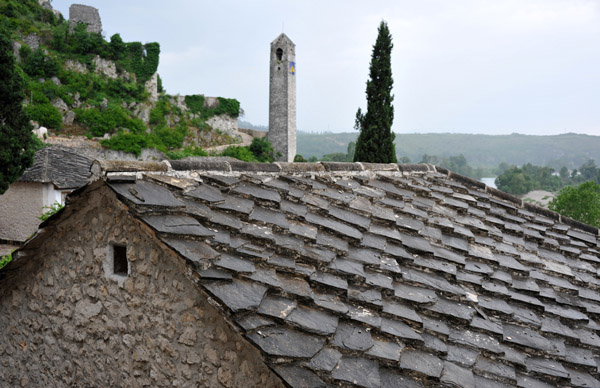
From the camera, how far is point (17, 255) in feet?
9.34

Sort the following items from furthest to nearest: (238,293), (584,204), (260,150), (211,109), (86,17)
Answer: (211,109)
(260,150)
(86,17)
(584,204)
(238,293)

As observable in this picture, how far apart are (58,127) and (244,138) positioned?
16216 mm

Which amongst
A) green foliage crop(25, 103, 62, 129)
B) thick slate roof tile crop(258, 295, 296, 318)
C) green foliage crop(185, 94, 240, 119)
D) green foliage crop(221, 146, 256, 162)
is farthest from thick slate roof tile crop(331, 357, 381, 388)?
green foliage crop(185, 94, 240, 119)

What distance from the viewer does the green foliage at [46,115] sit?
22.8 m

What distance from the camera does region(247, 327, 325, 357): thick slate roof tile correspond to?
1.81 metres

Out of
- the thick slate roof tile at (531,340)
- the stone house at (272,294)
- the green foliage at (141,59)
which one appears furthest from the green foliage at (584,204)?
the green foliage at (141,59)

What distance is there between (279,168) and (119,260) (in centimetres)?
147

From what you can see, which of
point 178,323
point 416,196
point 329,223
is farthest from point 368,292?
point 416,196

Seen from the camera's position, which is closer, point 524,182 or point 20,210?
point 20,210

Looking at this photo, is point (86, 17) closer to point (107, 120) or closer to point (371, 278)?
point (107, 120)

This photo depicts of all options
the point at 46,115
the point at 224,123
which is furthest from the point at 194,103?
the point at 46,115

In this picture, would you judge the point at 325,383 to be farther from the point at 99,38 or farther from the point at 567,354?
the point at 99,38

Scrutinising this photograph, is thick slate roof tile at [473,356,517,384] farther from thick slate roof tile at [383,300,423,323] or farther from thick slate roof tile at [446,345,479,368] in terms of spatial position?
thick slate roof tile at [383,300,423,323]

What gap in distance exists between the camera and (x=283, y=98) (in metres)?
36.6
